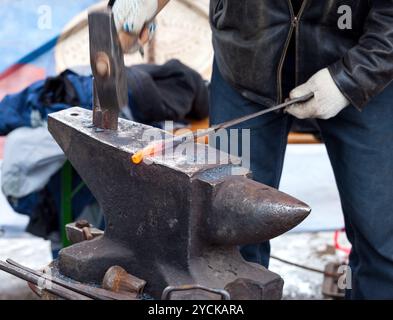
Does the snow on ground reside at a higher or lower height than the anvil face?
lower

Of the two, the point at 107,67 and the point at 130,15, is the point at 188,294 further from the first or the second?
the point at 130,15

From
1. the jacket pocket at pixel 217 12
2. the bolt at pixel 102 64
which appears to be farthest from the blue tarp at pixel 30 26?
the bolt at pixel 102 64

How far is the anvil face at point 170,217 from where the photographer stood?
1.46 metres

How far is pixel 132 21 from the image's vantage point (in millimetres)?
1724

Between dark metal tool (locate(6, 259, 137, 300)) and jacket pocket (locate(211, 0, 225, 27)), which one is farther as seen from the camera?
jacket pocket (locate(211, 0, 225, 27))

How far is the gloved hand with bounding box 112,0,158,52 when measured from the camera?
5.60ft

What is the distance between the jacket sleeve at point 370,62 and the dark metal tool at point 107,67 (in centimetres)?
62

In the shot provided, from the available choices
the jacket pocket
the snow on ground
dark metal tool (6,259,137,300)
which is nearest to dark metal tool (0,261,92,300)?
dark metal tool (6,259,137,300)

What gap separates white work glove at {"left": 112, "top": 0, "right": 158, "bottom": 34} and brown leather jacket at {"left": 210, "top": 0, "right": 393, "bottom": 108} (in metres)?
0.35

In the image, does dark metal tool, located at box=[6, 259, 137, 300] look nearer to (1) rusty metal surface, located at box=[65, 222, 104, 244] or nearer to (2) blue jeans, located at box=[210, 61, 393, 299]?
(1) rusty metal surface, located at box=[65, 222, 104, 244]

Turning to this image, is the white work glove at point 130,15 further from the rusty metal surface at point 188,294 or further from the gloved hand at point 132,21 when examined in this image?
the rusty metal surface at point 188,294

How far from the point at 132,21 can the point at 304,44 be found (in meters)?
0.53

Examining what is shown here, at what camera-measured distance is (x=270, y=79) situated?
2061 mm

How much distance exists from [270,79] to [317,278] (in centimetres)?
137
